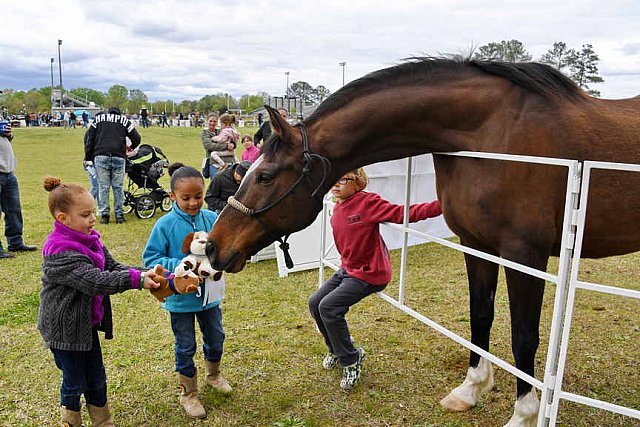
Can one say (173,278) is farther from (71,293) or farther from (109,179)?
(109,179)

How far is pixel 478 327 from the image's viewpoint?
3.05 metres

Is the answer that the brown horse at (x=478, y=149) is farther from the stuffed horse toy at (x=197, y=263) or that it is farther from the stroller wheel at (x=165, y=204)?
the stroller wheel at (x=165, y=204)

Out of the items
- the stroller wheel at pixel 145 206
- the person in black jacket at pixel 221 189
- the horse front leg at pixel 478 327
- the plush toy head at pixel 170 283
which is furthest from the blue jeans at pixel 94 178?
the horse front leg at pixel 478 327

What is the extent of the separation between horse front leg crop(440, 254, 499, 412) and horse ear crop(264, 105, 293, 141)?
4.61ft

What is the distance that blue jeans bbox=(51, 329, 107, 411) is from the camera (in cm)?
242

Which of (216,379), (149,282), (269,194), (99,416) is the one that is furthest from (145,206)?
(269,194)

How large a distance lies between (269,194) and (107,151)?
6157 millimetres

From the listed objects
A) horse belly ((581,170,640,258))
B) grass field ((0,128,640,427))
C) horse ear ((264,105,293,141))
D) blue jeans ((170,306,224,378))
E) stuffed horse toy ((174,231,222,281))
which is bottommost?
grass field ((0,128,640,427))

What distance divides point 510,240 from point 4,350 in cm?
371

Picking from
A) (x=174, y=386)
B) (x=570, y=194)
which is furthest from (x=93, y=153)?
(x=570, y=194)

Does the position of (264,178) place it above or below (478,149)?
below

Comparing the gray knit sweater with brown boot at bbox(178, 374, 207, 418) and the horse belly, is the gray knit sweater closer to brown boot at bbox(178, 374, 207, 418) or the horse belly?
brown boot at bbox(178, 374, 207, 418)

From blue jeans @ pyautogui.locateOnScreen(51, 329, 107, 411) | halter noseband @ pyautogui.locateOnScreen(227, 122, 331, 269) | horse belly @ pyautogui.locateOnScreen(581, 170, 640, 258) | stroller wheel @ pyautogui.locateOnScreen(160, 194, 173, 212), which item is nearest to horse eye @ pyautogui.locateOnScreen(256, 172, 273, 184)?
halter noseband @ pyautogui.locateOnScreen(227, 122, 331, 269)

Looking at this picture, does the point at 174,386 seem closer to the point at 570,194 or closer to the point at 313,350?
the point at 313,350
